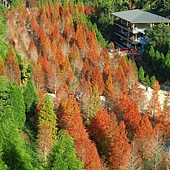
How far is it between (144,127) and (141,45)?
3777 cm

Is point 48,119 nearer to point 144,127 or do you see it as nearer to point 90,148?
point 90,148

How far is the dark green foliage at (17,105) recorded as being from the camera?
29.9 metres

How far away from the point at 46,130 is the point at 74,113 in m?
5.21

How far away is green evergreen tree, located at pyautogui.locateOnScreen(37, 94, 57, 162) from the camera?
25594mm

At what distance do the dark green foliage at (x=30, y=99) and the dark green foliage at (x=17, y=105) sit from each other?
244 cm

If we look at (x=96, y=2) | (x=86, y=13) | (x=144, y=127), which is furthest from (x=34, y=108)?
(x=96, y=2)

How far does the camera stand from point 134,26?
221ft

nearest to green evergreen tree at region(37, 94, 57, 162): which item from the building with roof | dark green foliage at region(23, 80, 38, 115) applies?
dark green foliage at region(23, 80, 38, 115)

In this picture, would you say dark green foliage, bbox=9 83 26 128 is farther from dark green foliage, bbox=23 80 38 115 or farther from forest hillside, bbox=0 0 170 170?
dark green foliage, bbox=23 80 38 115

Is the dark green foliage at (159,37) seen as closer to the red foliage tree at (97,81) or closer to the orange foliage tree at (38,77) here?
the red foliage tree at (97,81)

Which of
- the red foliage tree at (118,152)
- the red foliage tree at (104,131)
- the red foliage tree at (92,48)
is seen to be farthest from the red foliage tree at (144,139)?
the red foliage tree at (92,48)

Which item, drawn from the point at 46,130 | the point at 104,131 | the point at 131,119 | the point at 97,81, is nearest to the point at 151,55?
the point at 97,81

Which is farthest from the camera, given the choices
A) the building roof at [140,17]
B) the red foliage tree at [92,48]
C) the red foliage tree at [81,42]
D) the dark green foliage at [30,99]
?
the building roof at [140,17]

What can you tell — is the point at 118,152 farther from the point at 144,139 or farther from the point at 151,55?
the point at 151,55
